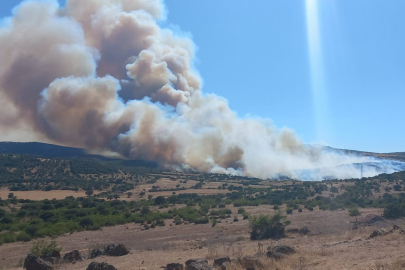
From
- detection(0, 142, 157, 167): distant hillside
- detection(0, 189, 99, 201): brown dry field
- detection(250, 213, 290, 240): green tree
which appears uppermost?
detection(0, 142, 157, 167): distant hillside

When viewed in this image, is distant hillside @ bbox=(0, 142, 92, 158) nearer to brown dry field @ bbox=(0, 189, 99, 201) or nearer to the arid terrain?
the arid terrain

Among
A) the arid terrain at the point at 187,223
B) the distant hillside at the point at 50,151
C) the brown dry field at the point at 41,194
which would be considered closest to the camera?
the arid terrain at the point at 187,223

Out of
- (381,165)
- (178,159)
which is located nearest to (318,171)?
(381,165)

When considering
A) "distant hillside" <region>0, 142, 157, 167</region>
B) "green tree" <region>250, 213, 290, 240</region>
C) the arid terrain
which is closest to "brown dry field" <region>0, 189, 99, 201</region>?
the arid terrain

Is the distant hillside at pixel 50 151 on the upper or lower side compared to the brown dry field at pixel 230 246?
upper

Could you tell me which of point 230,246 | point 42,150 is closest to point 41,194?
point 230,246

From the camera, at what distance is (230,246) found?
60.0 ft

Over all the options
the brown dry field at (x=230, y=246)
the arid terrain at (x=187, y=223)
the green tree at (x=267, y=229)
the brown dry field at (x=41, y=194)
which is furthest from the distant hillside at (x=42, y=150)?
the green tree at (x=267, y=229)

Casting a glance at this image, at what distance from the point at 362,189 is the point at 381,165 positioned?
54.8 meters

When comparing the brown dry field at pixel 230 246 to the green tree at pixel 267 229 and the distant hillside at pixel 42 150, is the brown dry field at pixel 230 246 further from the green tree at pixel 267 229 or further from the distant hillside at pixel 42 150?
the distant hillside at pixel 42 150

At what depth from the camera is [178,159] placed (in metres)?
94.3

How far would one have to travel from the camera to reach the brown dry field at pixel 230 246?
38.0ft

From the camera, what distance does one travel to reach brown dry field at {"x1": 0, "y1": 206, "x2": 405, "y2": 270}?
38.0 feet

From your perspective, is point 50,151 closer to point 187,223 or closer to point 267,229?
point 187,223
